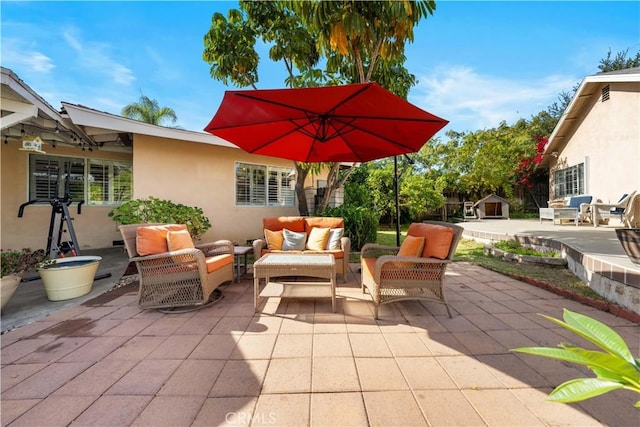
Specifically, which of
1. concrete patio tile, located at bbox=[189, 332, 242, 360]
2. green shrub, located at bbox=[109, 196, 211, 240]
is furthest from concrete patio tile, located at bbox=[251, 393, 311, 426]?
green shrub, located at bbox=[109, 196, 211, 240]

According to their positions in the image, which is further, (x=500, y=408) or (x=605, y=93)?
(x=605, y=93)

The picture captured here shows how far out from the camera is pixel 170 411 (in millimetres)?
1611

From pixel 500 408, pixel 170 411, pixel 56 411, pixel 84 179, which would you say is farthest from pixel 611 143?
pixel 84 179

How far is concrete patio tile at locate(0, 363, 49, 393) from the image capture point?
1.88m

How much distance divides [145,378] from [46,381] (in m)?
0.72

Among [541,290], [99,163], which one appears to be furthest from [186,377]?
[99,163]

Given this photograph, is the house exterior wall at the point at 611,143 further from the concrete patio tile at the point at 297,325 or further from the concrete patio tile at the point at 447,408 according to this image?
the concrete patio tile at the point at 297,325

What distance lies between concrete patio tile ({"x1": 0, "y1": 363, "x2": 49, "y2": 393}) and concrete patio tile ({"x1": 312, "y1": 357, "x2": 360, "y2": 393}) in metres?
2.19

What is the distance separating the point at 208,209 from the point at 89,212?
3.04 metres

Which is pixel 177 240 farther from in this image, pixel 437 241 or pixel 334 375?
pixel 437 241

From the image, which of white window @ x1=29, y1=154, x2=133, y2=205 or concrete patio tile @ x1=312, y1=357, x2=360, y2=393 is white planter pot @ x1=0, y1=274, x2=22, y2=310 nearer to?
concrete patio tile @ x1=312, y1=357, x2=360, y2=393

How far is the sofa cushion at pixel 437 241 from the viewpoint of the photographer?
293 centimetres

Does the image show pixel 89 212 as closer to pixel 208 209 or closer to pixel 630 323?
pixel 208 209

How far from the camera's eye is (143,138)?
6117 millimetres
